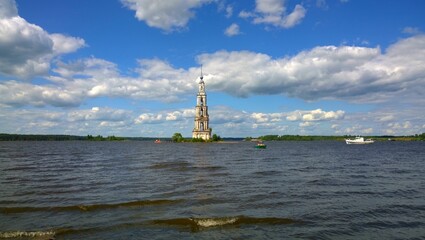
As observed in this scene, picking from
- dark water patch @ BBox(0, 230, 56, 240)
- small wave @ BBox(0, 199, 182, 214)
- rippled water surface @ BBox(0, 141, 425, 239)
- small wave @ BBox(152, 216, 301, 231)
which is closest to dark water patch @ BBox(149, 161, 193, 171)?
rippled water surface @ BBox(0, 141, 425, 239)

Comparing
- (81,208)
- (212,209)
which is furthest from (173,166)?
(212,209)

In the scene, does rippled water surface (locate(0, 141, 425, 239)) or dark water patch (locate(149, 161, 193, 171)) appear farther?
dark water patch (locate(149, 161, 193, 171))

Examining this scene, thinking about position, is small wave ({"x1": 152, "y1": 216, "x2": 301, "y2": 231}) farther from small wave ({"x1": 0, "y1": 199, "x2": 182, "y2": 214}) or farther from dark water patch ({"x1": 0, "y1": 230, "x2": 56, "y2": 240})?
dark water patch ({"x1": 0, "y1": 230, "x2": 56, "y2": 240})

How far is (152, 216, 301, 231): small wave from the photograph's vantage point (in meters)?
18.1

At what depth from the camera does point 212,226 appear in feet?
58.4

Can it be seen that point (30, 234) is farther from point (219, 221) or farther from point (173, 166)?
point (173, 166)

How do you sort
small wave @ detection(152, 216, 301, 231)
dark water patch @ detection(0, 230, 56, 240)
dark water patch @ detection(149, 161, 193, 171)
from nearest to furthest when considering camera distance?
dark water patch @ detection(0, 230, 56, 240), small wave @ detection(152, 216, 301, 231), dark water patch @ detection(149, 161, 193, 171)

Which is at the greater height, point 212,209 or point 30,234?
point 212,209

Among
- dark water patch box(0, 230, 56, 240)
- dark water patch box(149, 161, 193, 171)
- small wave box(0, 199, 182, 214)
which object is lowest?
dark water patch box(0, 230, 56, 240)

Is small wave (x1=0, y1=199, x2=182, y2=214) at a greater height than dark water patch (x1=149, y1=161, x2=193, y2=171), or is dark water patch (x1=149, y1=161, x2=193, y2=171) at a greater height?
dark water patch (x1=149, y1=161, x2=193, y2=171)

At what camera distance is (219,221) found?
18578 mm

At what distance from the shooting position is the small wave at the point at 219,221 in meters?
18.1

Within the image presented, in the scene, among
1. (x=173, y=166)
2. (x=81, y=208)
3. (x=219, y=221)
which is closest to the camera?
(x=219, y=221)

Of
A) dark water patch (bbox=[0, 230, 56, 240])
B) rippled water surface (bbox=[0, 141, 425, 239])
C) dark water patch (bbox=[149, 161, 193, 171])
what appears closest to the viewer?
dark water patch (bbox=[0, 230, 56, 240])
